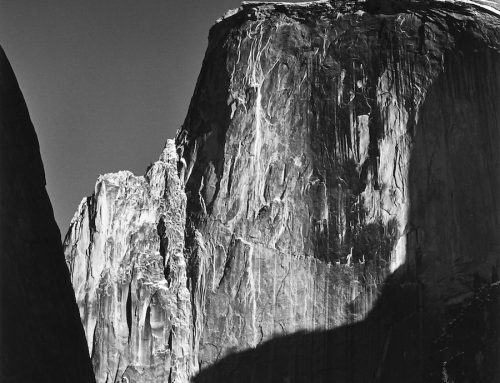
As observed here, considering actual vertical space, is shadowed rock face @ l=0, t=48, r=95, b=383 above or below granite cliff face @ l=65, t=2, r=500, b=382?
below

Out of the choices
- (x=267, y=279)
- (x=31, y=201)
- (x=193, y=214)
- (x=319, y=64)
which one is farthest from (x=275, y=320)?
(x=31, y=201)

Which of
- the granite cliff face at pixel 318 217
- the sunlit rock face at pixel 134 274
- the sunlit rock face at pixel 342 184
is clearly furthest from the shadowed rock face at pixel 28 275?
the sunlit rock face at pixel 134 274

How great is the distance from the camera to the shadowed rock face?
8664 millimetres

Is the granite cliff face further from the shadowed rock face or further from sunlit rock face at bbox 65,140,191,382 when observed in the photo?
the shadowed rock face

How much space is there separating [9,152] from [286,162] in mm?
34712

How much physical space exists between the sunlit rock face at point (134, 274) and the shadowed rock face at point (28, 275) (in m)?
32.7

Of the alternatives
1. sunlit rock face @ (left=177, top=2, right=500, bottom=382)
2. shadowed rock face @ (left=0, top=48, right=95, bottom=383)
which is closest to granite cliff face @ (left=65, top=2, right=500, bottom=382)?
sunlit rock face @ (left=177, top=2, right=500, bottom=382)

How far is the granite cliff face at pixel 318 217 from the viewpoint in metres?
41.7

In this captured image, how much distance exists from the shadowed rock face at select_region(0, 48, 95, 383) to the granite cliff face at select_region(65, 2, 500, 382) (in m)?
32.1

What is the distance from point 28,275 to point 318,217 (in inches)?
1344

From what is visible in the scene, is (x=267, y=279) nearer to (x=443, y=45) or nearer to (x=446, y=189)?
(x=446, y=189)

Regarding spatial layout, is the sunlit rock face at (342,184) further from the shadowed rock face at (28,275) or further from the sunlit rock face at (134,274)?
the shadowed rock face at (28,275)

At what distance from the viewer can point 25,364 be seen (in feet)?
28.4

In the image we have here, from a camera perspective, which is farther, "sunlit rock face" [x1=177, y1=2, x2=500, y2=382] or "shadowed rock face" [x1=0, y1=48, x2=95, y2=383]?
"sunlit rock face" [x1=177, y1=2, x2=500, y2=382]
